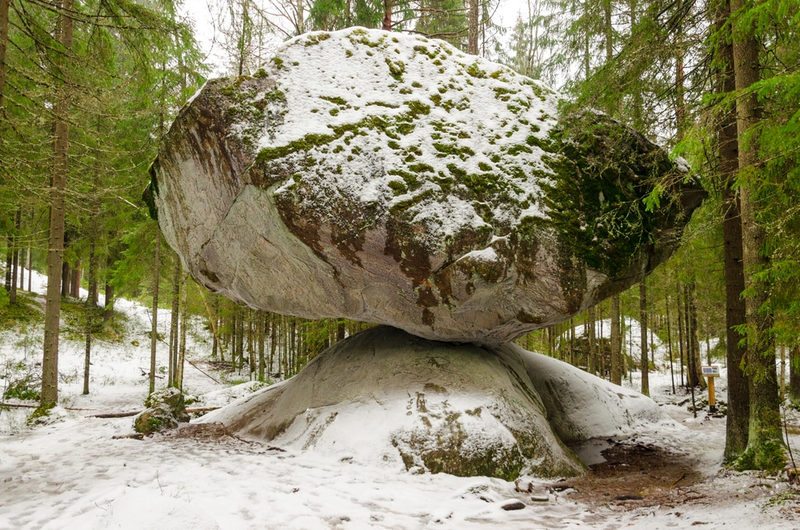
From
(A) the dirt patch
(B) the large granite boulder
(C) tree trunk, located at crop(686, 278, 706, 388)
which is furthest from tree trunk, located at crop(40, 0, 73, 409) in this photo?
(C) tree trunk, located at crop(686, 278, 706, 388)

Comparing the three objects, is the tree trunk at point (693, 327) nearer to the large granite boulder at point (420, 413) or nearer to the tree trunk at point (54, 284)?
the large granite boulder at point (420, 413)

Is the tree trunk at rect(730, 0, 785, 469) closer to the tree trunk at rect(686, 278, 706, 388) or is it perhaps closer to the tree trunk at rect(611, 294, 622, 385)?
the tree trunk at rect(611, 294, 622, 385)

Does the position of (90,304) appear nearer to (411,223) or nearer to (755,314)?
(411,223)

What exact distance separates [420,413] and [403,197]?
2741 millimetres

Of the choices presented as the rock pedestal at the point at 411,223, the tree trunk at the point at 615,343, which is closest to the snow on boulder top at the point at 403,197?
the rock pedestal at the point at 411,223

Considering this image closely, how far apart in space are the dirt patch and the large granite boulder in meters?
0.44

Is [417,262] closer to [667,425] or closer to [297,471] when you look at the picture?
[297,471]

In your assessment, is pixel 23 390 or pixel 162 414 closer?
pixel 162 414

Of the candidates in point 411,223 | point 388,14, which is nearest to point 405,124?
point 411,223

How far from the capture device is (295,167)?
5.82m

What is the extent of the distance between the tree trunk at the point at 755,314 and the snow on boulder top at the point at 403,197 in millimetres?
887

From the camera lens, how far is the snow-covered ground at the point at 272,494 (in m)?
3.28

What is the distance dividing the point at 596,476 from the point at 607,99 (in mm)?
5142

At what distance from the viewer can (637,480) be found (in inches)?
214
